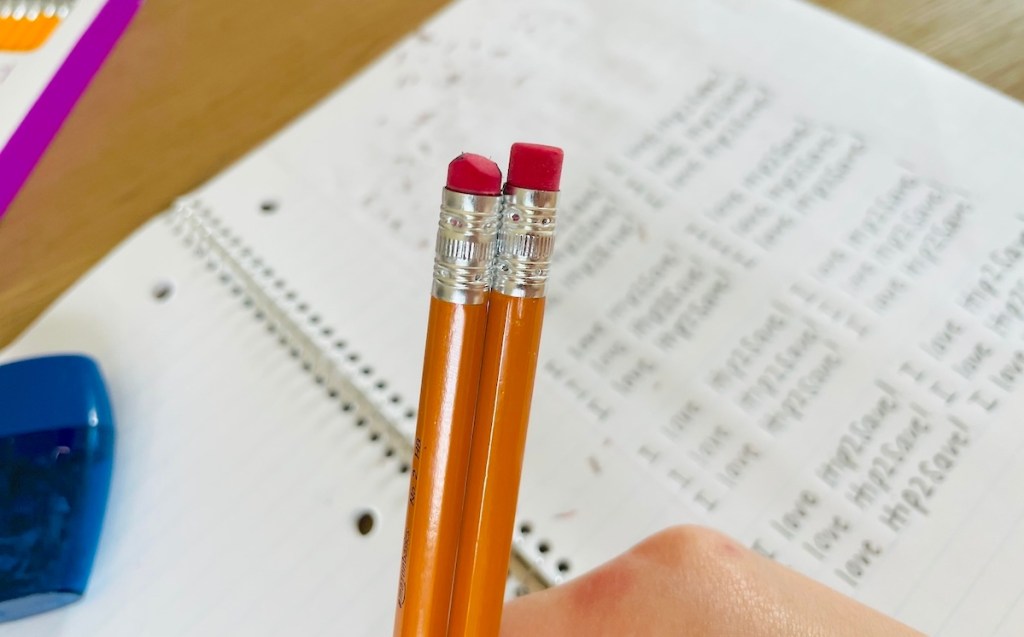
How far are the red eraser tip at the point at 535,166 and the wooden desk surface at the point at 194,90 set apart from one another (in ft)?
0.93

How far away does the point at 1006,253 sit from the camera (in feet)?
1.10

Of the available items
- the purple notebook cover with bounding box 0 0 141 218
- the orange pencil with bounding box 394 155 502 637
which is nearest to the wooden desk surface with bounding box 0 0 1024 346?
the purple notebook cover with bounding box 0 0 141 218

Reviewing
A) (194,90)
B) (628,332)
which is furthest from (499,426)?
(194,90)

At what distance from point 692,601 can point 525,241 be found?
13 centimetres

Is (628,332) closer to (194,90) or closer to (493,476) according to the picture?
(493,476)

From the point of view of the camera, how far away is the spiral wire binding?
0.30 metres

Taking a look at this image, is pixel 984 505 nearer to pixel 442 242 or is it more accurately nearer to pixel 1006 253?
pixel 1006 253

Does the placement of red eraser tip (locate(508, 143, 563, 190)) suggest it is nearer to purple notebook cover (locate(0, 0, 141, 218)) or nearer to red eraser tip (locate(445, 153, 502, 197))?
red eraser tip (locate(445, 153, 502, 197))

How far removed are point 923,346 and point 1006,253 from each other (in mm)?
64

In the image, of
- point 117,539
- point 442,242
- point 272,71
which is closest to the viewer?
point 442,242

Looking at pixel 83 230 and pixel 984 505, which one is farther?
pixel 83 230

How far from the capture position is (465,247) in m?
0.21

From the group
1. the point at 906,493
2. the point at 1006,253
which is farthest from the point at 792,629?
the point at 1006,253

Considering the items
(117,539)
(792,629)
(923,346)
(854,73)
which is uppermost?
(854,73)
